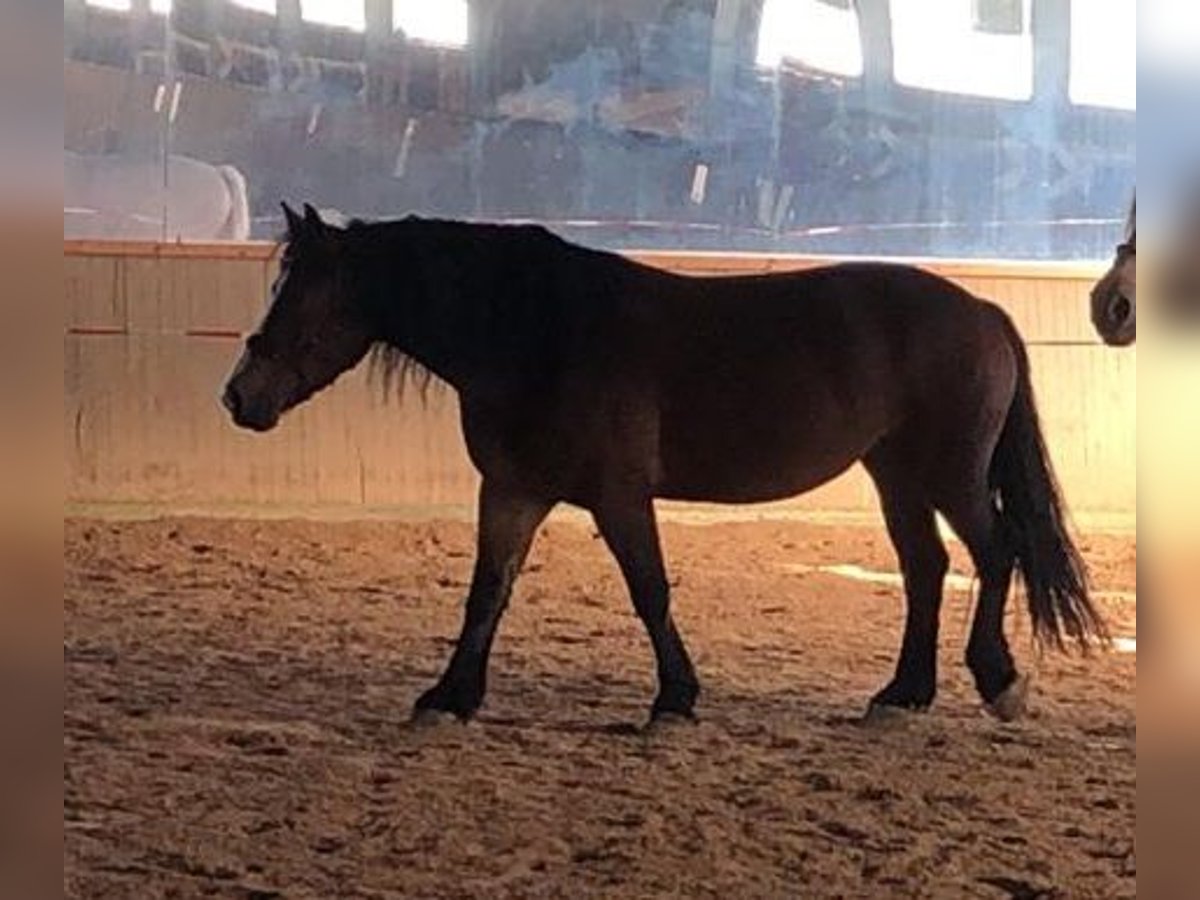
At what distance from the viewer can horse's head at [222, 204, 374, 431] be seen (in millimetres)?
1960

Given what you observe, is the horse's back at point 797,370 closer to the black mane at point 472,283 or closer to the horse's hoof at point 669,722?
the black mane at point 472,283

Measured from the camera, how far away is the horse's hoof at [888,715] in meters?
2.09

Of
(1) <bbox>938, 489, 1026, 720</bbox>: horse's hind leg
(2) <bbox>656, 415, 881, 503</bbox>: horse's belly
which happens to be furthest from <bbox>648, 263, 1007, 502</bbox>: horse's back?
(1) <bbox>938, 489, 1026, 720</bbox>: horse's hind leg

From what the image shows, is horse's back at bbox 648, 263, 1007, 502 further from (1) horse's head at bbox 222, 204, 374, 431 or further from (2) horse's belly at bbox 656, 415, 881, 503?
(1) horse's head at bbox 222, 204, 374, 431

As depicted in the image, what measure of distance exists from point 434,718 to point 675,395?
470 millimetres

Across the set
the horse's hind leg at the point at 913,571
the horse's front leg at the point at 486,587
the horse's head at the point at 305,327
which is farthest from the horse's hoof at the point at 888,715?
the horse's head at the point at 305,327

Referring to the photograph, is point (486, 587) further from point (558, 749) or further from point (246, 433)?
point (246, 433)

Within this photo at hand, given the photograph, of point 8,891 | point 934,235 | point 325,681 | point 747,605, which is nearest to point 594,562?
point 747,605

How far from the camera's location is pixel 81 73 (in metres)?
2.49

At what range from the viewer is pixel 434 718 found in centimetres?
202

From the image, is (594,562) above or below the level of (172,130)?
below

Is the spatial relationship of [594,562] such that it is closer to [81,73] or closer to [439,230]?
[439,230]

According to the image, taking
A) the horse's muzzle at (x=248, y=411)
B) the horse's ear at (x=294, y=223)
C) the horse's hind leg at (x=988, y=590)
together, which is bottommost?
the horse's hind leg at (x=988, y=590)

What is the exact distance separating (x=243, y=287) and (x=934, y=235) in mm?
1163
